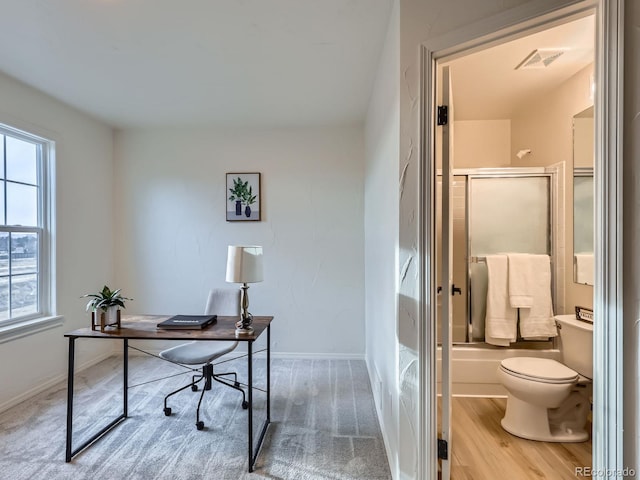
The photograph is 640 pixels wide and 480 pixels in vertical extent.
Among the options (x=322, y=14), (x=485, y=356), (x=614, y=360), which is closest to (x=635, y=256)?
(x=614, y=360)

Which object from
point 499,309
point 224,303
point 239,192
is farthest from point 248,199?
point 499,309

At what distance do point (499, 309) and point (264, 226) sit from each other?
91.8 inches

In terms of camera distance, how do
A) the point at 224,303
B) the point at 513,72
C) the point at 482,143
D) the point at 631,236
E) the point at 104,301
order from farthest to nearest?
the point at 482,143 < the point at 224,303 < the point at 513,72 < the point at 104,301 < the point at 631,236

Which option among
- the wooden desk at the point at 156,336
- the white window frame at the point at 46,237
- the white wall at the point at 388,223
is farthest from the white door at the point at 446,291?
the white window frame at the point at 46,237

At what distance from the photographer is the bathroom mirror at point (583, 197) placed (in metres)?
2.31

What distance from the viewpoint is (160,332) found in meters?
1.89

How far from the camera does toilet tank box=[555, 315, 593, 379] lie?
2057 mm

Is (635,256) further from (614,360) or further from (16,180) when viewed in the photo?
(16,180)

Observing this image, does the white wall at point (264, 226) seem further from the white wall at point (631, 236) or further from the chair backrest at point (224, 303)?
the white wall at point (631, 236)

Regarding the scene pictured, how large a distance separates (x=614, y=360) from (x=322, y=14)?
6.41 feet

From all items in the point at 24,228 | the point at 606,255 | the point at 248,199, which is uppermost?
the point at 248,199

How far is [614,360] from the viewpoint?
965mm

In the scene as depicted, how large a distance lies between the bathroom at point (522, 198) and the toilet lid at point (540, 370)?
127mm

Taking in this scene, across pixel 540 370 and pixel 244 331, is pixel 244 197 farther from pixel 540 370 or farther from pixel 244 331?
pixel 540 370
